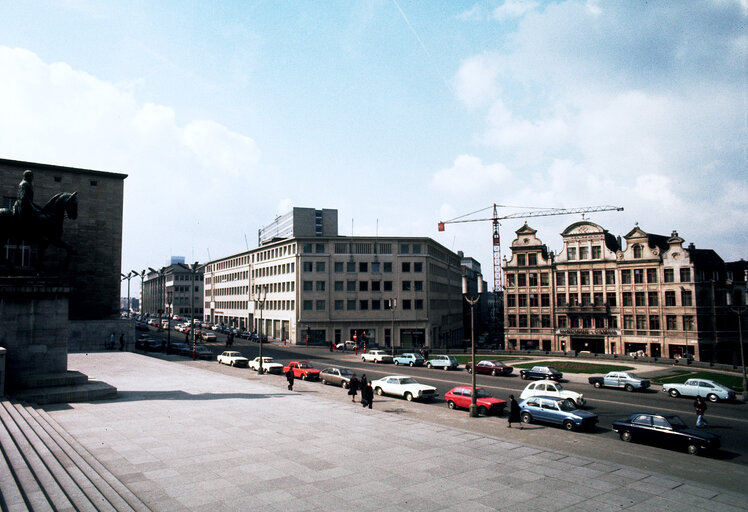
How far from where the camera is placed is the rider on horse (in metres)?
24.3

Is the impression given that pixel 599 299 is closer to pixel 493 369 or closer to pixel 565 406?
pixel 493 369

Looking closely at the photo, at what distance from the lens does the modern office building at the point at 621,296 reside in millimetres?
61031

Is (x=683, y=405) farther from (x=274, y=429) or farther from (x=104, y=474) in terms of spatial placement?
(x=104, y=474)

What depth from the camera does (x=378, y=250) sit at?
81.2 metres

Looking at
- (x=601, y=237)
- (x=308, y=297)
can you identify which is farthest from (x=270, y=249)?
(x=601, y=237)

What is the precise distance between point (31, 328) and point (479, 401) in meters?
23.0

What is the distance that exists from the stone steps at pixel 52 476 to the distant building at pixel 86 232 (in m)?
47.5

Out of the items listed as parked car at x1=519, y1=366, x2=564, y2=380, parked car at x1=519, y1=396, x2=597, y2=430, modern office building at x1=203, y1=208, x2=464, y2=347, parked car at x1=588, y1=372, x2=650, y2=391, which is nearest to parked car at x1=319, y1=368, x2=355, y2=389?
parked car at x1=519, y1=396, x2=597, y2=430

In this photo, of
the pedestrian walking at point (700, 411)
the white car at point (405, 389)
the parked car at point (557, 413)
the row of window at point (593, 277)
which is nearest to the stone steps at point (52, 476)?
the parked car at point (557, 413)

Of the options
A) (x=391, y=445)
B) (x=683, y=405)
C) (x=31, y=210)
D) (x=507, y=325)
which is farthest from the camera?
(x=507, y=325)

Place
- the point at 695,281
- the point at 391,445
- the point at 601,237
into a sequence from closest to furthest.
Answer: the point at 391,445, the point at 695,281, the point at 601,237

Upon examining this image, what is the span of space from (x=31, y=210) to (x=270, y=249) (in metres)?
68.7

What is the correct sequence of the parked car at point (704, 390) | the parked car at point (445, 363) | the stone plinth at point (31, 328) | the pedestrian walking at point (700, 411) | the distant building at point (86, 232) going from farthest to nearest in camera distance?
the distant building at point (86, 232) → the parked car at point (445, 363) → the parked car at point (704, 390) → the stone plinth at point (31, 328) → the pedestrian walking at point (700, 411)

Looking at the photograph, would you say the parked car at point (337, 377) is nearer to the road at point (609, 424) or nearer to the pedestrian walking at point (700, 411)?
the road at point (609, 424)
